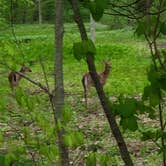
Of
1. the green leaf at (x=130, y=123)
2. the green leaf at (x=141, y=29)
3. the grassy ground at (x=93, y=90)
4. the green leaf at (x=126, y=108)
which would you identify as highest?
the green leaf at (x=141, y=29)

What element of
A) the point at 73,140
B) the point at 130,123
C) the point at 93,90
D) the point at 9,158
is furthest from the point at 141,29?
the point at 93,90

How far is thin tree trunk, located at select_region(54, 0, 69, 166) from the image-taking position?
6.10 feet

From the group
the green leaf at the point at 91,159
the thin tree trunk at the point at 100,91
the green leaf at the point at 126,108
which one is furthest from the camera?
the green leaf at the point at 126,108

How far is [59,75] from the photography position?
197 centimetres

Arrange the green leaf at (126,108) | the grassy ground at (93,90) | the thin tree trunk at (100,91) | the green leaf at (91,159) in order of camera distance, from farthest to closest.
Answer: the grassy ground at (93,90), the green leaf at (126,108), the green leaf at (91,159), the thin tree trunk at (100,91)

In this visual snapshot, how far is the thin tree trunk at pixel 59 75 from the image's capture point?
186 cm

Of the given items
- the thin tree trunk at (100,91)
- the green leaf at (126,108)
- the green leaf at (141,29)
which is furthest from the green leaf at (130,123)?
the green leaf at (141,29)

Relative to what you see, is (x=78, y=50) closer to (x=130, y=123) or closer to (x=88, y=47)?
(x=88, y=47)

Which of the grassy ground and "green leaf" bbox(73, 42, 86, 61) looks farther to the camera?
the grassy ground

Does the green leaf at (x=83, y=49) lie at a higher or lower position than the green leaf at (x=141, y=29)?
lower

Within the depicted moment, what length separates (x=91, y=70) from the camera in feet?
5.32

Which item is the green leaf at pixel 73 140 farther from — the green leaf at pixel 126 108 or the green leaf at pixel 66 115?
the green leaf at pixel 126 108

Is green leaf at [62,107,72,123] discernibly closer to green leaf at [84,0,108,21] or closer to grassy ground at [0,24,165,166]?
grassy ground at [0,24,165,166]

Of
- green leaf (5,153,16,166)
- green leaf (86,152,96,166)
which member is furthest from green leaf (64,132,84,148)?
green leaf (5,153,16,166)
